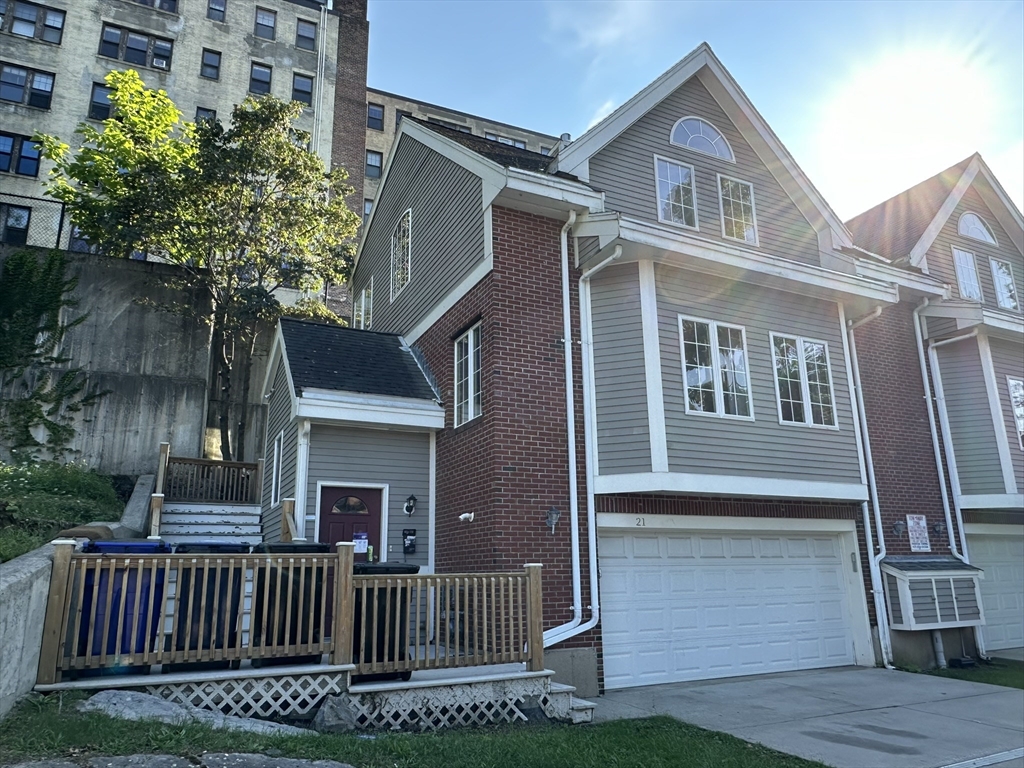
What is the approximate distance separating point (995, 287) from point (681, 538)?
34.4ft

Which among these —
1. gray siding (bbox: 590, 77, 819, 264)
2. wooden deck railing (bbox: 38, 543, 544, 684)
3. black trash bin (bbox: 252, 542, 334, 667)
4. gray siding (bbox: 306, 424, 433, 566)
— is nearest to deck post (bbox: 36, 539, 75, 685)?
wooden deck railing (bbox: 38, 543, 544, 684)

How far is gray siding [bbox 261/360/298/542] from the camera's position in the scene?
39.6ft

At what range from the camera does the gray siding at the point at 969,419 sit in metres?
12.8

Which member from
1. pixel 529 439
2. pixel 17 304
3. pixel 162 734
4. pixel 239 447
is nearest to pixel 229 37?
pixel 17 304

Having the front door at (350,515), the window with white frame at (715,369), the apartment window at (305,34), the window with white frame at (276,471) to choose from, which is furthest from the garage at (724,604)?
the apartment window at (305,34)

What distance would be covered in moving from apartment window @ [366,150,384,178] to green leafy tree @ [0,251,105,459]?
19130 mm

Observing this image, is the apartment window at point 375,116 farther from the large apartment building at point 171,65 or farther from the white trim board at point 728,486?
the white trim board at point 728,486

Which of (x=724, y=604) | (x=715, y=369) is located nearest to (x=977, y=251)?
(x=715, y=369)

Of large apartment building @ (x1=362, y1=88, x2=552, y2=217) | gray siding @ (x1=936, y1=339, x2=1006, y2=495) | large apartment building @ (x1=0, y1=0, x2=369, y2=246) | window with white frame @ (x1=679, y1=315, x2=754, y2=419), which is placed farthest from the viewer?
large apartment building @ (x1=362, y1=88, x2=552, y2=217)

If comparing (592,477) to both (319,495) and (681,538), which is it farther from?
(319,495)

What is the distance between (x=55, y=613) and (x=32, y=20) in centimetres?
3100

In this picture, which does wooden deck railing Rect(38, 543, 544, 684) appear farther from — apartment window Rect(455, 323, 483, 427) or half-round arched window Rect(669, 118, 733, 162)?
half-round arched window Rect(669, 118, 733, 162)

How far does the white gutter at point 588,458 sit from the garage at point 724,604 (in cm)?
47

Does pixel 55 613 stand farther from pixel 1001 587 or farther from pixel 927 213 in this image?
pixel 927 213
